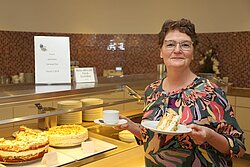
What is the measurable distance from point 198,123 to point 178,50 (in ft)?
1.13

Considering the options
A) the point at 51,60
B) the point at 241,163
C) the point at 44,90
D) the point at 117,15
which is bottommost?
the point at 241,163

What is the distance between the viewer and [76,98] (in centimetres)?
177

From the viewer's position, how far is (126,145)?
6.20ft

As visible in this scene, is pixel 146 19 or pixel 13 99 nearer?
pixel 13 99

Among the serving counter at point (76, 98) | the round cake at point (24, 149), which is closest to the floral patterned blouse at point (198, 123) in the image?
the serving counter at point (76, 98)

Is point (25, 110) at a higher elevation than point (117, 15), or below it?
below

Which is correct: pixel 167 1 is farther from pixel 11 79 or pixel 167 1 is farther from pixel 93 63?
pixel 11 79

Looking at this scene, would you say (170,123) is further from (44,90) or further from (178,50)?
(44,90)

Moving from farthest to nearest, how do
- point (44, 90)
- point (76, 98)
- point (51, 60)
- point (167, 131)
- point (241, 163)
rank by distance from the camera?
1. point (241, 163)
2. point (76, 98)
3. point (51, 60)
4. point (44, 90)
5. point (167, 131)

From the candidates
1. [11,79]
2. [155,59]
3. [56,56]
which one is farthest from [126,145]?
[155,59]

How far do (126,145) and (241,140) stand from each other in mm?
756

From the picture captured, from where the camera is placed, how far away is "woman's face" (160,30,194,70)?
1.36 metres

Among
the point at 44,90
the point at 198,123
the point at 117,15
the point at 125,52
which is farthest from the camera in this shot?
Result: the point at 125,52

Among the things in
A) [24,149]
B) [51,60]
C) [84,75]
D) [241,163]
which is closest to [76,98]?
[84,75]
